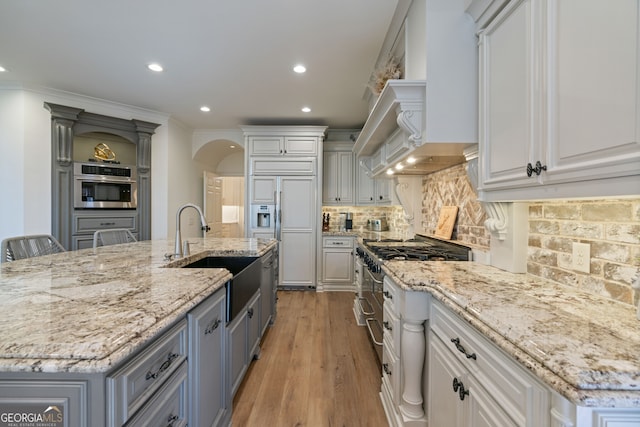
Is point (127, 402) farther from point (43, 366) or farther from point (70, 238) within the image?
point (70, 238)

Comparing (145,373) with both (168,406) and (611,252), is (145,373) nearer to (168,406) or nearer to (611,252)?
(168,406)

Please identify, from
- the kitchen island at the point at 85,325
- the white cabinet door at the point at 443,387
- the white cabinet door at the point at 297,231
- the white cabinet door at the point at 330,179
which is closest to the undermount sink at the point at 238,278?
the kitchen island at the point at 85,325

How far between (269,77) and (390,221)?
301 centimetres

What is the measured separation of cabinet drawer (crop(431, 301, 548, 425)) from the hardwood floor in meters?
1.04

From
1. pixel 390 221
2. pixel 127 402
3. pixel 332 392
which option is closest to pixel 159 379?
pixel 127 402

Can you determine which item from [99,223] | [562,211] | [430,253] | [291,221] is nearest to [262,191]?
[291,221]

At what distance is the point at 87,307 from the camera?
3.02 feet

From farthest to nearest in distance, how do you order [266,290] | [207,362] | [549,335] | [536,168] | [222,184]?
[222,184], [266,290], [207,362], [536,168], [549,335]

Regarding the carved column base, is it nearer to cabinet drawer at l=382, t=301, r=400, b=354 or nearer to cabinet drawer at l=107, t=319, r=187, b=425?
cabinet drawer at l=382, t=301, r=400, b=354

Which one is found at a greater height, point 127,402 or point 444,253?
point 444,253

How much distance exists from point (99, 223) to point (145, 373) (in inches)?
162

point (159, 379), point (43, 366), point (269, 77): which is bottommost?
point (159, 379)

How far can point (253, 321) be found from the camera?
2230mm

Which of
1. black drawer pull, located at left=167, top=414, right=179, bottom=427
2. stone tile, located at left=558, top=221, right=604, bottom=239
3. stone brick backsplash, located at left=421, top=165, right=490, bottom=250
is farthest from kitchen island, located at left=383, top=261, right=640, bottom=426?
black drawer pull, located at left=167, top=414, right=179, bottom=427
